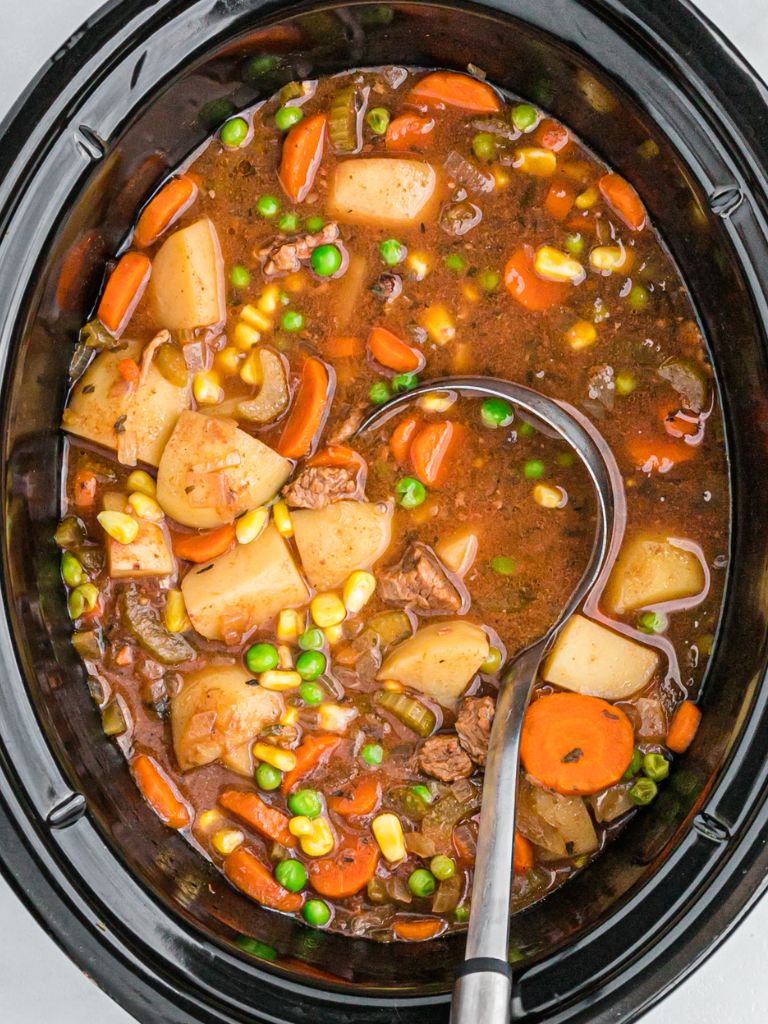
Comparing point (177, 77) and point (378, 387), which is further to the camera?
Result: point (378, 387)

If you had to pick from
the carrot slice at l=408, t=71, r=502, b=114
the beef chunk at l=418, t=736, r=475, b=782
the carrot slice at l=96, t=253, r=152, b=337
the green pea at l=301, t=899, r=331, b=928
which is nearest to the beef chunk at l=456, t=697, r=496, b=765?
the beef chunk at l=418, t=736, r=475, b=782

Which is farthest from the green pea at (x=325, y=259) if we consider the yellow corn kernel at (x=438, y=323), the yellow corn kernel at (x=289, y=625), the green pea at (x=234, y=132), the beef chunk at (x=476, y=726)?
the beef chunk at (x=476, y=726)

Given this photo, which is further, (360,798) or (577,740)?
(360,798)

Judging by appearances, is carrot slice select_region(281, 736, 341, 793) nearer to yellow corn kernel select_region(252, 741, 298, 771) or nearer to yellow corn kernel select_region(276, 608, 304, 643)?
yellow corn kernel select_region(252, 741, 298, 771)

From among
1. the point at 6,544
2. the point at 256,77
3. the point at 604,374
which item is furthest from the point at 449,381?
the point at 6,544

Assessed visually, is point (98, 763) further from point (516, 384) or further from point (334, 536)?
point (516, 384)

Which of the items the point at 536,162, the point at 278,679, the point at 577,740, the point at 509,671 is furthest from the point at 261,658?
the point at 536,162

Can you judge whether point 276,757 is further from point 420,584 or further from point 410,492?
point 410,492
